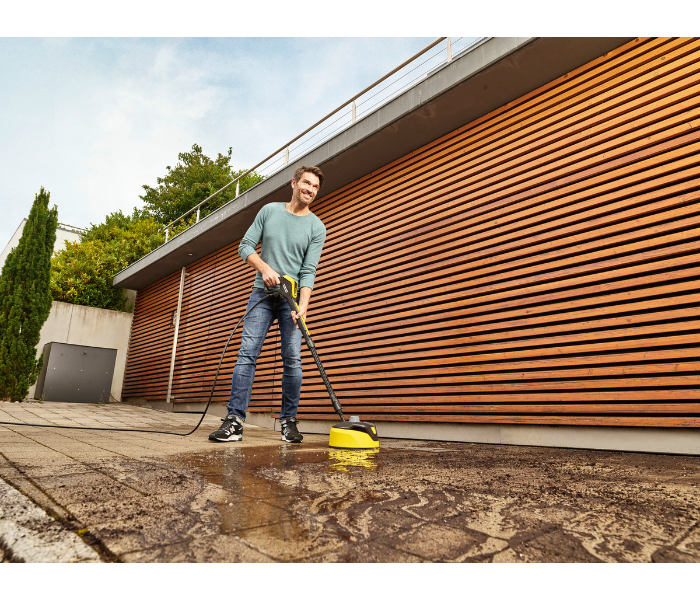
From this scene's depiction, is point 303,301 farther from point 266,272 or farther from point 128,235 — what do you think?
point 128,235

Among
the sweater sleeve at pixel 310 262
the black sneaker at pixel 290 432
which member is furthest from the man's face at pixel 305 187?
the black sneaker at pixel 290 432

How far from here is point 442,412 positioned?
4.27 m

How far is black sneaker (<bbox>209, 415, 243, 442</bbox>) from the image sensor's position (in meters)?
2.93

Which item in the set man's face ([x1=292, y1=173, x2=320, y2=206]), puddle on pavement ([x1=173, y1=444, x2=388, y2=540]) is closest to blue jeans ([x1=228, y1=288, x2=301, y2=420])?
puddle on pavement ([x1=173, y1=444, x2=388, y2=540])

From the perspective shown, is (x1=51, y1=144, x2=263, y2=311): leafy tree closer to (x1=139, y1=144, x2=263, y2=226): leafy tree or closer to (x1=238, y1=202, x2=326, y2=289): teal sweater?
(x1=139, y1=144, x2=263, y2=226): leafy tree

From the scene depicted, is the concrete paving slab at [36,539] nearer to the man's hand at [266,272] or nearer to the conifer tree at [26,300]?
the man's hand at [266,272]

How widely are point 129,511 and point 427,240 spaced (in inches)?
170

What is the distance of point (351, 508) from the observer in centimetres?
117

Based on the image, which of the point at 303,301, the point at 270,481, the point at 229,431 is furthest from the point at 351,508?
the point at 303,301

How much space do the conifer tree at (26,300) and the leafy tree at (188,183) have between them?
1239 cm

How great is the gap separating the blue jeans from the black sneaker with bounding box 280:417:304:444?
2.2 inches

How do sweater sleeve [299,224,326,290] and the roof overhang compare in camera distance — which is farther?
the roof overhang
